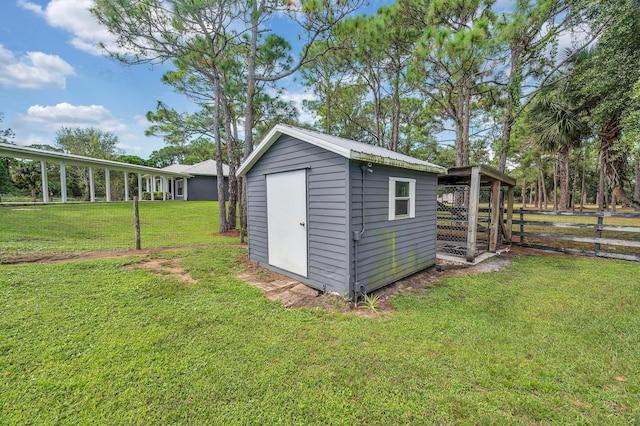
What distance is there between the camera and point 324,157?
3936mm

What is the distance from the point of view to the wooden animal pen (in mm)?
5832

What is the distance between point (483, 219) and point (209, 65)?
10879mm

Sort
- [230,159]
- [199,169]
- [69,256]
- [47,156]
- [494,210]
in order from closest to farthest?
[69,256] → [494,210] → [230,159] → [47,156] → [199,169]

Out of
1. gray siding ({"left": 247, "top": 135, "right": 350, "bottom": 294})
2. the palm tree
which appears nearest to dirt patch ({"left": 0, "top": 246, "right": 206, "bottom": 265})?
gray siding ({"left": 247, "top": 135, "right": 350, "bottom": 294})

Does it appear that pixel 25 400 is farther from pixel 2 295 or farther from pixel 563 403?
pixel 563 403

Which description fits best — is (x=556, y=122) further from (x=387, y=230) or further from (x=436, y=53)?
(x=387, y=230)

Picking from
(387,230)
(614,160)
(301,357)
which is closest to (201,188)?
(387,230)

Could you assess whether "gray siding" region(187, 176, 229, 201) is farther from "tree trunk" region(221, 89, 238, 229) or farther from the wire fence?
"tree trunk" region(221, 89, 238, 229)

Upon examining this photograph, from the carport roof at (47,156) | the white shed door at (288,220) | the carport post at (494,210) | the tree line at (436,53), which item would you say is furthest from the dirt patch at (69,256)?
the carport roof at (47,156)

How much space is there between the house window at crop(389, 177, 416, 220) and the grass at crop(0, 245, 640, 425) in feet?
5.04

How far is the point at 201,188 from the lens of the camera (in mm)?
22812

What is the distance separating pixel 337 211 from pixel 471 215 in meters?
3.93

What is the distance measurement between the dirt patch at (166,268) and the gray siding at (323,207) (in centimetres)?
183

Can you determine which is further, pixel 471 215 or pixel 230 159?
pixel 230 159
